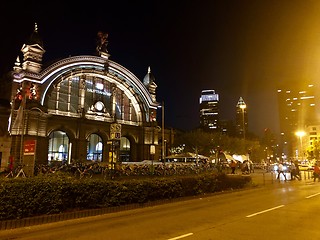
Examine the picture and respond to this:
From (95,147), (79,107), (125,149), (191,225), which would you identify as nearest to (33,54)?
(79,107)

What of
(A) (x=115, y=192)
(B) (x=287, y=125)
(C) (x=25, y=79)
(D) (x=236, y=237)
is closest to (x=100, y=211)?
(A) (x=115, y=192)

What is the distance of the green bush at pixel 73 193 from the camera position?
9500mm

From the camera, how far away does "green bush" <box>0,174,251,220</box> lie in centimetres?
950

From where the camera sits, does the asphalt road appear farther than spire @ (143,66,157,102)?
No

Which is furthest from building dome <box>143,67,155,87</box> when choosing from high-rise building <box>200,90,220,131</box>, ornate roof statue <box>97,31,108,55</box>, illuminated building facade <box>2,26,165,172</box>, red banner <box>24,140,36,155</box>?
high-rise building <box>200,90,220,131</box>

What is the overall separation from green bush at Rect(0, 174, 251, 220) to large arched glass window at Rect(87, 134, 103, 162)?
36.3m

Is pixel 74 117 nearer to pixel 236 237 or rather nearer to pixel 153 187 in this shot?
pixel 153 187

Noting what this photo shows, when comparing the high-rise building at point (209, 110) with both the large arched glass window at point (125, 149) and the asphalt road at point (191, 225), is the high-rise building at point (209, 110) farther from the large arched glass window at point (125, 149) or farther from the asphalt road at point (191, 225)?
the asphalt road at point (191, 225)

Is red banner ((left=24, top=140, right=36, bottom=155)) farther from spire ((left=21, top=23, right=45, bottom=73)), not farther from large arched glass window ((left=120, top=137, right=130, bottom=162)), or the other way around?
large arched glass window ((left=120, top=137, right=130, bottom=162))

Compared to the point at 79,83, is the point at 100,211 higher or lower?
lower

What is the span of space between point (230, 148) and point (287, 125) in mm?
135971

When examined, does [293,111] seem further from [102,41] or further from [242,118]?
[102,41]

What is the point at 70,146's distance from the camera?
45406mm

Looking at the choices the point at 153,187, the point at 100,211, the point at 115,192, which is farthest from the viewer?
the point at 153,187
